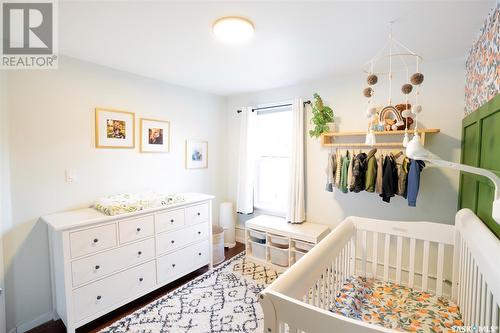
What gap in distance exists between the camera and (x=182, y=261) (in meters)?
2.57

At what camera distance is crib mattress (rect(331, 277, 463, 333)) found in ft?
4.31

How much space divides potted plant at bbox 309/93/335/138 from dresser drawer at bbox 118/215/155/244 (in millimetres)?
2060

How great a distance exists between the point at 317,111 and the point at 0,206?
3.00 meters

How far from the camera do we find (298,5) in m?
1.39

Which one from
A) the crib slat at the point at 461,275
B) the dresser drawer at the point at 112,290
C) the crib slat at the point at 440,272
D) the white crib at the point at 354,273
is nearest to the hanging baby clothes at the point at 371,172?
the white crib at the point at 354,273

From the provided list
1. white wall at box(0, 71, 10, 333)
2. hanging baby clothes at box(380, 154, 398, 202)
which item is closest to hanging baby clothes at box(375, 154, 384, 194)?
hanging baby clothes at box(380, 154, 398, 202)

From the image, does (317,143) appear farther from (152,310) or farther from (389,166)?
(152,310)

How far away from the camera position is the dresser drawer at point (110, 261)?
1.82 meters

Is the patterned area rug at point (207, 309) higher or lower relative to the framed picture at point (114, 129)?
lower

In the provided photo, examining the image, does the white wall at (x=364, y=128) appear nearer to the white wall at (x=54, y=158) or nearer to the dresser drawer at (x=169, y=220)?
the dresser drawer at (x=169, y=220)

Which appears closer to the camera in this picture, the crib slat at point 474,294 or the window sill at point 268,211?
the crib slat at point 474,294

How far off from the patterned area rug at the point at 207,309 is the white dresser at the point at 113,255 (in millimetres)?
180

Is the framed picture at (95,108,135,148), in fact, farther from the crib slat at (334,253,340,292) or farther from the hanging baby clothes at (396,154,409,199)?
the hanging baby clothes at (396,154,409,199)

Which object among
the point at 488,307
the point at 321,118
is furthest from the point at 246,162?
the point at 488,307
